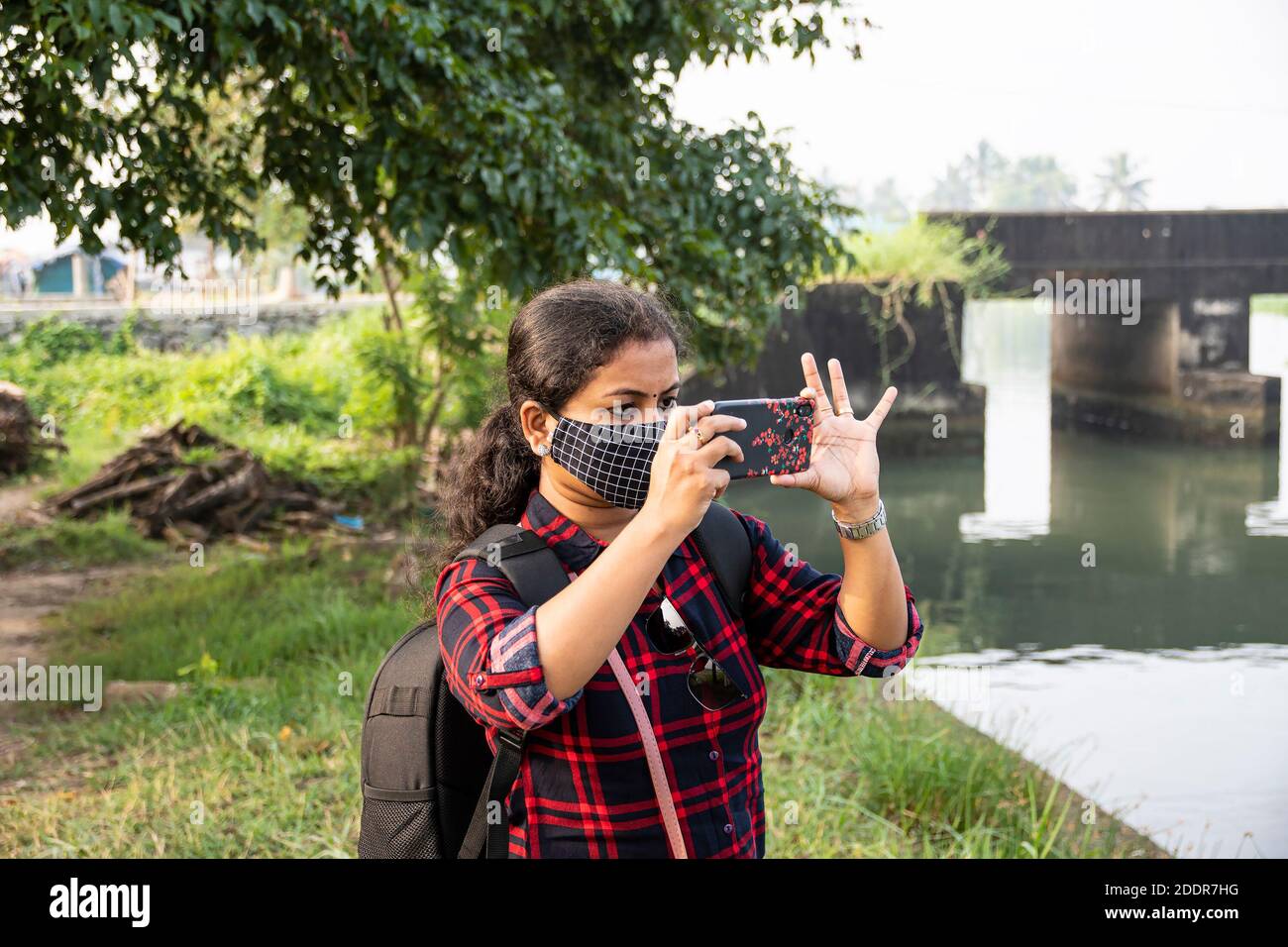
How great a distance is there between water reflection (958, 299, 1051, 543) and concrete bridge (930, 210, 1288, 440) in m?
1.69

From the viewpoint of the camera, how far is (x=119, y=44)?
415cm

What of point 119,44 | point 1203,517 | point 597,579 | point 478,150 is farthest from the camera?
point 1203,517

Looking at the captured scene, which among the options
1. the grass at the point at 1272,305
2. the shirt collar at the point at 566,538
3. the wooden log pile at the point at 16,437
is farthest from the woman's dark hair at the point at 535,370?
the grass at the point at 1272,305

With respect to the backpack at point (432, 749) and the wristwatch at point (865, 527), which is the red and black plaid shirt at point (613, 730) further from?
the wristwatch at point (865, 527)

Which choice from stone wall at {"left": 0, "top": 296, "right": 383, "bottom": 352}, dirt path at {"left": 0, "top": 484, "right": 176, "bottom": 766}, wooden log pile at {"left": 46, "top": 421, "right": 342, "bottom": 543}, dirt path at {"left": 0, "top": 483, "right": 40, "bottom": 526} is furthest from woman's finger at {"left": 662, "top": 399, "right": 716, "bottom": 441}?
stone wall at {"left": 0, "top": 296, "right": 383, "bottom": 352}

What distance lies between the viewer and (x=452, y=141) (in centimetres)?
520

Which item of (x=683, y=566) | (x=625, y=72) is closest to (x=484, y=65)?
(x=625, y=72)

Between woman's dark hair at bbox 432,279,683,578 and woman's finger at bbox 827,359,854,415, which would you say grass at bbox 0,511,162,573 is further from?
woman's finger at bbox 827,359,854,415

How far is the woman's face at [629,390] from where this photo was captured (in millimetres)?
1608

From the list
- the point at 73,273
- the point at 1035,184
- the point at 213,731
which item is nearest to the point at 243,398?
the point at 213,731

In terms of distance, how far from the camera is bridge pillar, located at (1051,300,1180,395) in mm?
18859

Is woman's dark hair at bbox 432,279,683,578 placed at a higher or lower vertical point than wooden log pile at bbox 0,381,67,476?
higher
